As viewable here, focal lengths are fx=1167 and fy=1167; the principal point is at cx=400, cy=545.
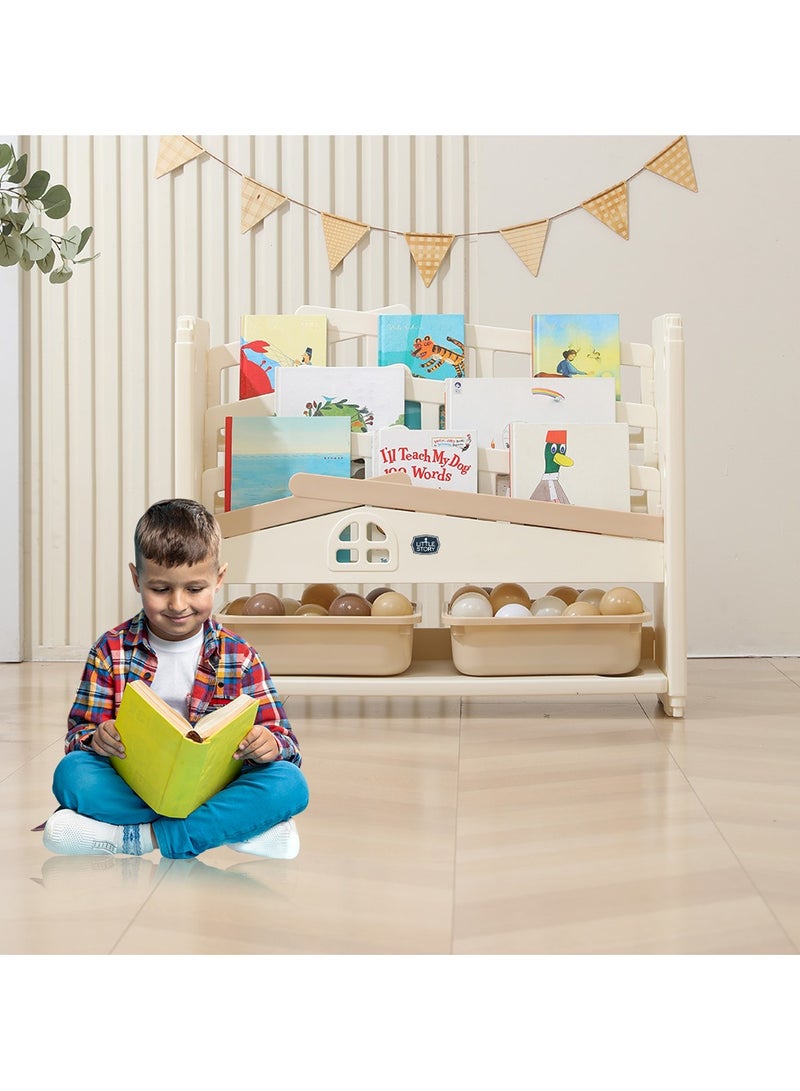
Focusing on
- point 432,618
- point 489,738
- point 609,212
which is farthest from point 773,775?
point 609,212

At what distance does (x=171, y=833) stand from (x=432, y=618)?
74.9 inches

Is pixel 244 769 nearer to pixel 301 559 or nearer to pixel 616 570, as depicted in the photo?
pixel 301 559

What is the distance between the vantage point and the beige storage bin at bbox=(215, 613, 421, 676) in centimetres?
221

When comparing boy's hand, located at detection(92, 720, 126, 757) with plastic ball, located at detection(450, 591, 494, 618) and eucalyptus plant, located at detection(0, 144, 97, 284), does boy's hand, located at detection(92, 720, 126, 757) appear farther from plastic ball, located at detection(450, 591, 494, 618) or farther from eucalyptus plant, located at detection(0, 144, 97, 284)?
plastic ball, located at detection(450, 591, 494, 618)

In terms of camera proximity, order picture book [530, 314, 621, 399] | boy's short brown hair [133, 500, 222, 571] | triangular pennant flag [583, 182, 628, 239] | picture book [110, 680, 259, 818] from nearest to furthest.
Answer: picture book [110, 680, 259, 818], boy's short brown hair [133, 500, 222, 571], picture book [530, 314, 621, 399], triangular pennant flag [583, 182, 628, 239]

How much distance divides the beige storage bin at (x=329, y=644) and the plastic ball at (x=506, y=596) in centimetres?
22

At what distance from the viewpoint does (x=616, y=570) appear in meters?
2.22

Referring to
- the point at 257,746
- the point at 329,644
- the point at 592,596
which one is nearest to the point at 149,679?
the point at 257,746

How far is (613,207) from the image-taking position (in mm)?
3119

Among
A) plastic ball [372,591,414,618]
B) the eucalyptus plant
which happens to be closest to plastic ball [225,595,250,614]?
plastic ball [372,591,414,618]

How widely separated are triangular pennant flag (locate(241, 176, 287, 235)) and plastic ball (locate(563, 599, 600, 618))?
1.51 m

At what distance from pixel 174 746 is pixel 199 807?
0.11 meters

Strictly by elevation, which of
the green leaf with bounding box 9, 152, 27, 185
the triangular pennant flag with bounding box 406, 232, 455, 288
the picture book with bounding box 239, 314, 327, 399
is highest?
the triangular pennant flag with bounding box 406, 232, 455, 288

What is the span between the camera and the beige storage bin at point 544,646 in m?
2.22
